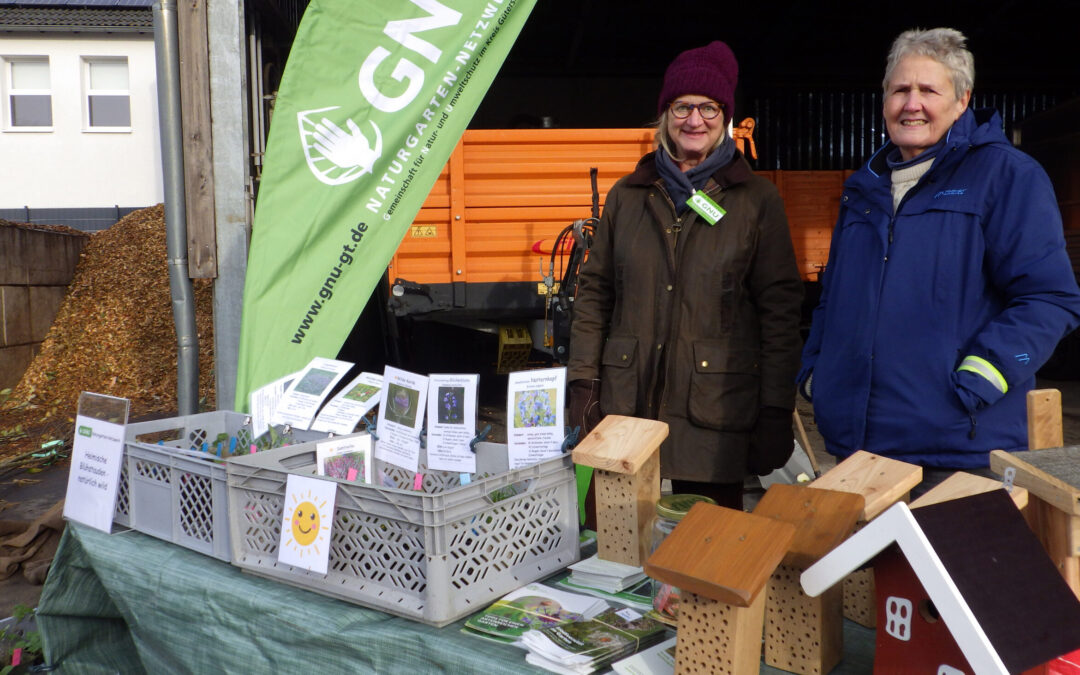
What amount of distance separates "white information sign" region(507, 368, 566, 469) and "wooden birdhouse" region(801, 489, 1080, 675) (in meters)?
0.68

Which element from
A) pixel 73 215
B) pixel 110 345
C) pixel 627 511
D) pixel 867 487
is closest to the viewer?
pixel 867 487

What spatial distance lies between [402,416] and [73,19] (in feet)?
48.8

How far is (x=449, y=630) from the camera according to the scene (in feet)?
4.11

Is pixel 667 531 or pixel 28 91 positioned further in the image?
pixel 28 91

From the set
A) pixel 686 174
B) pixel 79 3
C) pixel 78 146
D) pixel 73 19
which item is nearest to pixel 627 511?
pixel 686 174

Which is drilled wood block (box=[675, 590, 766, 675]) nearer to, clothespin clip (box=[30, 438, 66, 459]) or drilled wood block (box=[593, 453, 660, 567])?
drilled wood block (box=[593, 453, 660, 567])

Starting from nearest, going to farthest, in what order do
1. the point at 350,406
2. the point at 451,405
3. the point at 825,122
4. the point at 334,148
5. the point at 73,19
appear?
the point at 451,405 < the point at 350,406 < the point at 334,148 < the point at 825,122 < the point at 73,19

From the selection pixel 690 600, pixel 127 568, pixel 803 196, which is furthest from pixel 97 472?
pixel 803 196

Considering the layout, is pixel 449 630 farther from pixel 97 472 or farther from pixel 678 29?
pixel 678 29

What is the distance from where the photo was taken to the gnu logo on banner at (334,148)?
282 centimetres

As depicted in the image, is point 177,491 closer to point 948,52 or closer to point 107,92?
point 948,52

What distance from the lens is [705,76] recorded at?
2047mm

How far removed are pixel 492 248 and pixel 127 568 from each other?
13.2 ft

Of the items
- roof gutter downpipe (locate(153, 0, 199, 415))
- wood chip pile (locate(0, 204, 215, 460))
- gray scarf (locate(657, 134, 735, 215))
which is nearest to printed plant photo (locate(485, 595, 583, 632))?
gray scarf (locate(657, 134, 735, 215))
